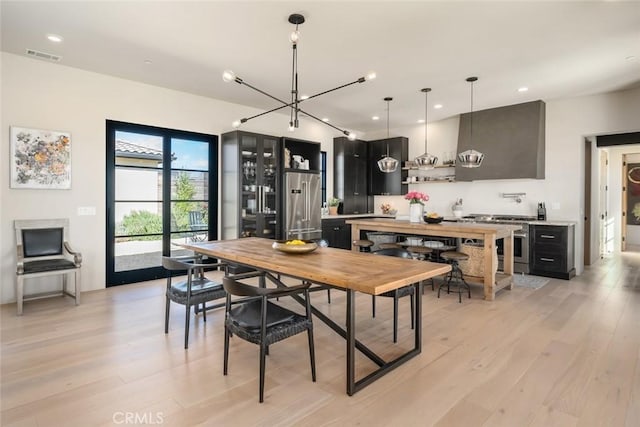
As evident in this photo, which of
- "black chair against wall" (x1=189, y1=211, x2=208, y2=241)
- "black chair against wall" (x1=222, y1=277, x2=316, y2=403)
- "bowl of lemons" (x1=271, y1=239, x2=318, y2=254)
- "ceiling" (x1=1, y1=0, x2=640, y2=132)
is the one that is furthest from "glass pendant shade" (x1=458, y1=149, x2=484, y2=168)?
"black chair against wall" (x1=189, y1=211, x2=208, y2=241)

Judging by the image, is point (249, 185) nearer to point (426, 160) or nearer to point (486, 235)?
point (426, 160)

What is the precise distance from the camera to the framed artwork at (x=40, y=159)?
4.14 m

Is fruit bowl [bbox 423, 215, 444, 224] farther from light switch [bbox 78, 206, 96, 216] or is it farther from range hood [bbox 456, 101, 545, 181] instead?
light switch [bbox 78, 206, 96, 216]

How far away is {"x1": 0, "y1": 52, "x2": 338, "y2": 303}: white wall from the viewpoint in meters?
4.12

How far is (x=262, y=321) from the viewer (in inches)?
85.9

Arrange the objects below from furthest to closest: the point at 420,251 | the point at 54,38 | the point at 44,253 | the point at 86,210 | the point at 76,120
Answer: the point at 420,251 → the point at 86,210 → the point at 76,120 → the point at 44,253 → the point at 54,38

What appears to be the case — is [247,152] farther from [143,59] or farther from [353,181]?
[353,181]

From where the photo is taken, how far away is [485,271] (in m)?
4.43

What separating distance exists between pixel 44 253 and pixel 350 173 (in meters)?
5.80

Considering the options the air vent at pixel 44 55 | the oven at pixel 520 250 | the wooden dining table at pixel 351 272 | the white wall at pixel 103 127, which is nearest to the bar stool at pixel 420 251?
the oven at pixel 520 250

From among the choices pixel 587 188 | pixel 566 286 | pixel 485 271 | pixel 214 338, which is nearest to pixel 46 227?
pixel 214 338

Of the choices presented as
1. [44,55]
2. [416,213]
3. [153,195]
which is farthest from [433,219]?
[44,55]

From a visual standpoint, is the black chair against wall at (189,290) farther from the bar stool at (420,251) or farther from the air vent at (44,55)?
the air vent at (44,55)

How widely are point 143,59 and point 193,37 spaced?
1.00 meters
